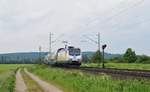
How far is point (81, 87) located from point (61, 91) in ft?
10.7

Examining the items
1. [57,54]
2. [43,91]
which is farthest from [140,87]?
[57,54]

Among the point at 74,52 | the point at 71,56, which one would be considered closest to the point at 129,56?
the point at 74,52

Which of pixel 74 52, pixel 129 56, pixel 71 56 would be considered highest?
pixel 129 56

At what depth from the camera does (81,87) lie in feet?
92.1

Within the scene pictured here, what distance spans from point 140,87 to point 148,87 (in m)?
0.52

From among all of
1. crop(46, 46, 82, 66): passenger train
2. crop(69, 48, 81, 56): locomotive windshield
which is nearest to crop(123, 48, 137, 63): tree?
crop(46, 46, 82, 66): passenger train

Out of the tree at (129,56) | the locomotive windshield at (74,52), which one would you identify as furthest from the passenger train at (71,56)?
the tree at (129,56)

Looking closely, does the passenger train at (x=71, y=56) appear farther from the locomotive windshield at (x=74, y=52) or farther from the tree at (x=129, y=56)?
the tree at (x=129, y=56)

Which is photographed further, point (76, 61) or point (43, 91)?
point (76, 61)

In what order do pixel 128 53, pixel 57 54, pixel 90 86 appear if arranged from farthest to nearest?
pixel 128 53
pixel 57 54
pixel 90 86

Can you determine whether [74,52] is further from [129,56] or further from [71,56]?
[129,56]

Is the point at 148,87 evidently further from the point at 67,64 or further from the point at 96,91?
the point at 67,64

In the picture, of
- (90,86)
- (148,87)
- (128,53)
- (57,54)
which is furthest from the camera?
(128,53)

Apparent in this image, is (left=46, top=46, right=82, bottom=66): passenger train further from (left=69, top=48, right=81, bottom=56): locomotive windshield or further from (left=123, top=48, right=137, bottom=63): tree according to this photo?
(left=123, top=48, right=137, bottom=63): tree
